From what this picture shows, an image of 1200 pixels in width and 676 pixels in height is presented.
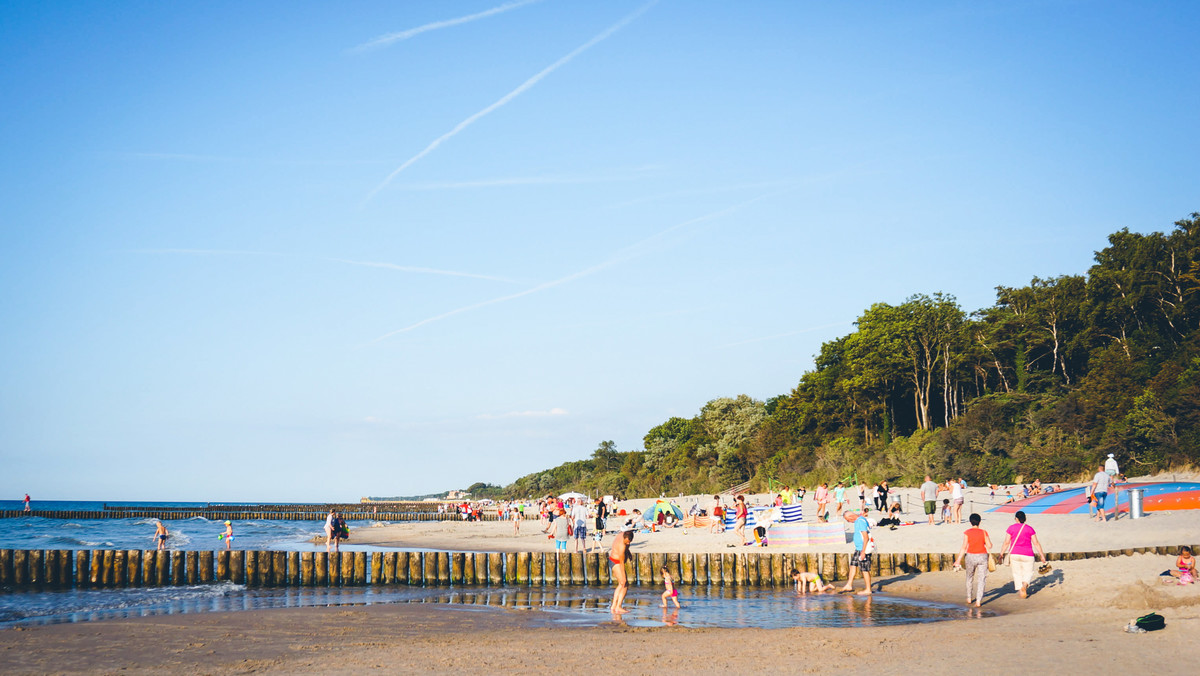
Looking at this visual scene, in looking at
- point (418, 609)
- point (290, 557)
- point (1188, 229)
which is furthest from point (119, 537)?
point (1188, 229)

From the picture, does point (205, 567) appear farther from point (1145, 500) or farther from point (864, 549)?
point (1145, 500)

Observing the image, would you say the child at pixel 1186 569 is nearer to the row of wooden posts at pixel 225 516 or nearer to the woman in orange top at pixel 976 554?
the woman in orange top at pixel 976 554

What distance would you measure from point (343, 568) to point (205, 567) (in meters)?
3.79

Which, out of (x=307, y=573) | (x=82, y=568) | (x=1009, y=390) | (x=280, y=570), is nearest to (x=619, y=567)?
(x=307, y=573)

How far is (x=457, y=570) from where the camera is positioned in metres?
21.8

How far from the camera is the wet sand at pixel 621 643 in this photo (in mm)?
10445

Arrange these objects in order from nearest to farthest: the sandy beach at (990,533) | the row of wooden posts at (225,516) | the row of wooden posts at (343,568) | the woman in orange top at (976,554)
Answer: the woman in orange top at (976,554) → the row of wooden posts at (343,568) → the sandy beach at (990,533) → the row of wooden posts at (225,516)

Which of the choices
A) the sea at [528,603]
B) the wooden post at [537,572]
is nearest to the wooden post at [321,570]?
the sea at [528,603]

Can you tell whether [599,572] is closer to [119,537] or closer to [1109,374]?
[1109,374]

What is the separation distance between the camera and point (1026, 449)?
149ft

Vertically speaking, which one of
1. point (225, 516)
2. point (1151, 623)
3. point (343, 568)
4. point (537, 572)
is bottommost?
point (225, 516)

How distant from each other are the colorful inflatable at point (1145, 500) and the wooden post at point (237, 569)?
2542 centimetres

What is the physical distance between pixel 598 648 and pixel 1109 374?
46090mm

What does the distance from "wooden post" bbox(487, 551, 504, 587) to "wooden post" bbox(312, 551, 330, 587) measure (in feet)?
12.9
